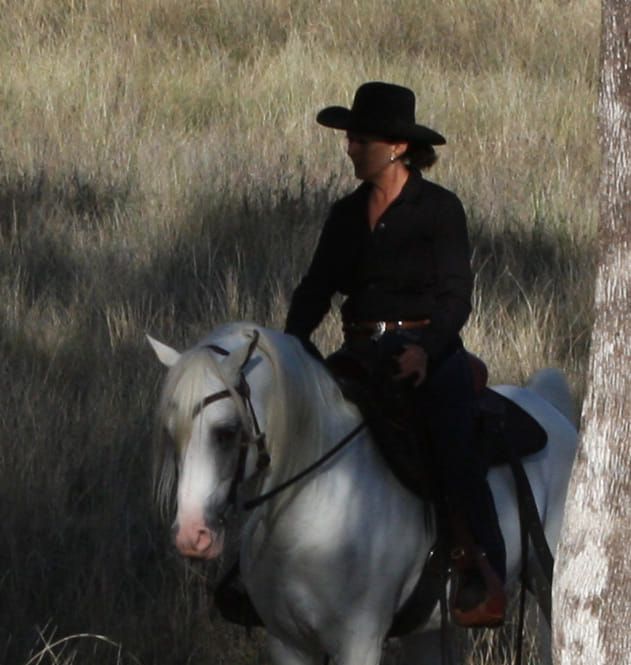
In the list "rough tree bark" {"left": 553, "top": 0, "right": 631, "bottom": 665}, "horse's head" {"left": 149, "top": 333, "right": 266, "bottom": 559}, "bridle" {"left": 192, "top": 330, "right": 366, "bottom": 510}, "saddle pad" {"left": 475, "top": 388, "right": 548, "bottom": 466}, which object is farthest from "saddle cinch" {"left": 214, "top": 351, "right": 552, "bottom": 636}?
"rough tree bark" {"left": 553, "top": 0, "right": 631, "bottom": 665}

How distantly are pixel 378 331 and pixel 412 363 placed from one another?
0.80 ft

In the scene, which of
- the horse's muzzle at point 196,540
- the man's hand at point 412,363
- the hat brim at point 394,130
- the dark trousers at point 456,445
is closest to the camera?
the horse's muzzle at point 196,540

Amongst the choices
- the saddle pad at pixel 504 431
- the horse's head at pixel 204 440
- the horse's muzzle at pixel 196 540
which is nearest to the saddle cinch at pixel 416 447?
the saddle pad at pixel 504 431

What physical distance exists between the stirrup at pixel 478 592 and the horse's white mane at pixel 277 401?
0.50m

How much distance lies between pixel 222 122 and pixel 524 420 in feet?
24.9

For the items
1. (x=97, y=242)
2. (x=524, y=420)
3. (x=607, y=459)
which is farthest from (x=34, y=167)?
(x=607, y=459)

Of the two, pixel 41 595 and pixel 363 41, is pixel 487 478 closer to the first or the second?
pixel 41 595

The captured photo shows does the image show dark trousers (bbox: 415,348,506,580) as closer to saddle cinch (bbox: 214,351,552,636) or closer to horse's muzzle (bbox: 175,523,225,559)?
saddle cinch (bbox: 214,351,552,636)

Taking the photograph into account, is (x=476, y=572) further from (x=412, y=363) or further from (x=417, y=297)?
(x=417, y=297)

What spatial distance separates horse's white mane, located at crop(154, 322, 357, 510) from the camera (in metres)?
4.32

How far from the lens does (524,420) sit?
17.4 ft

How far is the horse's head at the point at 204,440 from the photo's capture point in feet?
13.8

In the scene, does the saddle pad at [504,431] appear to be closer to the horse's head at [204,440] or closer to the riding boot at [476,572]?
the riding boot at [476,572]

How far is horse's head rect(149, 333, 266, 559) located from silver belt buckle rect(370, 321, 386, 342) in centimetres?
59
